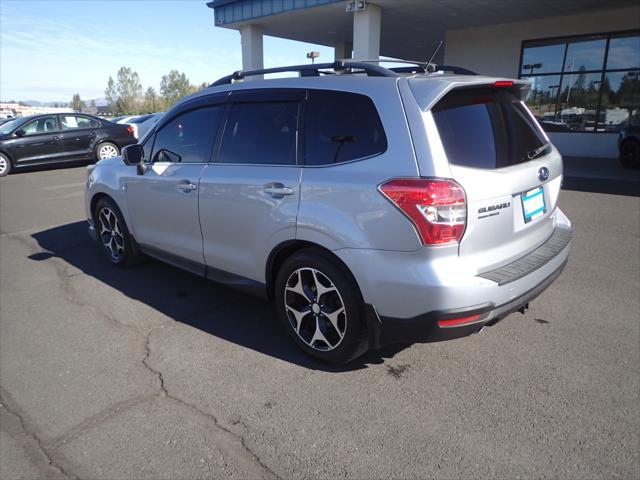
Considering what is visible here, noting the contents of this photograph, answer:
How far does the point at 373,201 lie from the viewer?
264 cm

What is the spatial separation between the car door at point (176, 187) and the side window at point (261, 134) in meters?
0.21

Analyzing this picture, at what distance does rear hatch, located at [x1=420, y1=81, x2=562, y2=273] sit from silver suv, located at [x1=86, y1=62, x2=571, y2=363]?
0.4 inches

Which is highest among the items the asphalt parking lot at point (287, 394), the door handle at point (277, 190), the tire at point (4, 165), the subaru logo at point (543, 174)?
the subaru logo at point (543, 174)

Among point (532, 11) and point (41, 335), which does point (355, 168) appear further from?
point (532, 11)

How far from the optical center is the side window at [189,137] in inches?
151

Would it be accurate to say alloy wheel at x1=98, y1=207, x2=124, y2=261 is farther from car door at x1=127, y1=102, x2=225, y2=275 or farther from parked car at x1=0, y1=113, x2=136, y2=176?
parked car at x1=0, y1=113, x2=136, y2=176

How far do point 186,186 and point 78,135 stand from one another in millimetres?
11838

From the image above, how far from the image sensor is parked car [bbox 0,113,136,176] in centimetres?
1292

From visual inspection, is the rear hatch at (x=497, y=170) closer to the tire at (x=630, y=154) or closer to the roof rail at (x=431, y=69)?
the roof rail at (x=431, y=69)

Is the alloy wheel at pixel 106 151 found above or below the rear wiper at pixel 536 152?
below

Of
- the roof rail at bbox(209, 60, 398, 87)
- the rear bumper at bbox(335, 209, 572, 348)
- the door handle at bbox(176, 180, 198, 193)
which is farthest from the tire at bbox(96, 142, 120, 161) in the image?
the rear bumper at bbox(335, 209, 572, 348)

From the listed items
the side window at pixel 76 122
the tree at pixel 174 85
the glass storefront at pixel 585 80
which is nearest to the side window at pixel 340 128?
the side window at pixel 76 122

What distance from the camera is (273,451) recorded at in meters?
2.42

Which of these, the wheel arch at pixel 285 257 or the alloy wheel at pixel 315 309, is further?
the alloy wheel at pixel 315 309
